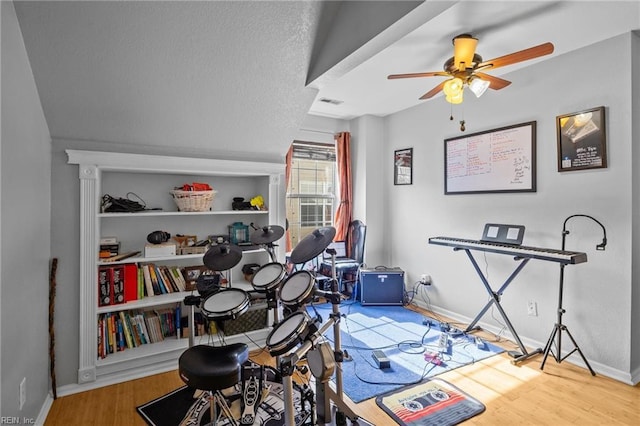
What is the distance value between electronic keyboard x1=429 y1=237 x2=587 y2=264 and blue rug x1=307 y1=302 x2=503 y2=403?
2.92ft

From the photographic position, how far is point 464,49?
225 cm

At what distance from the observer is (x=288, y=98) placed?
99.1 inches

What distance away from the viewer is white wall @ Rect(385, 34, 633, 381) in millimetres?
2430

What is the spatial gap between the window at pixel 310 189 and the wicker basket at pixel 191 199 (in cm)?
193

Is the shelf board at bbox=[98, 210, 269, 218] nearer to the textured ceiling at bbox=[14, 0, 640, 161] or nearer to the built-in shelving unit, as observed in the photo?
the built-in shelving unit

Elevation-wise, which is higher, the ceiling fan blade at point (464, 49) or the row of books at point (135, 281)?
the ceiling fan blade at point (464, 49)

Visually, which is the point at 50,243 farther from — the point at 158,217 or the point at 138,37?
the point at 138,37

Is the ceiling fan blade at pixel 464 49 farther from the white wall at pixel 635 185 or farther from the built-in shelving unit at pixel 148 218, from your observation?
the built-in shelving unit at pixel 148 218

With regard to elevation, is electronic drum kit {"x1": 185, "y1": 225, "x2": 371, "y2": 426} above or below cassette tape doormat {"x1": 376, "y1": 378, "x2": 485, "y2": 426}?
above

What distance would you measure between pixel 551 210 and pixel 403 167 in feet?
6.12

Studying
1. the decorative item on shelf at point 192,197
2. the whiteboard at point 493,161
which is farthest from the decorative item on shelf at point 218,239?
the whiteboard at point 493,161

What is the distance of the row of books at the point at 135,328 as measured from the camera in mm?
2436

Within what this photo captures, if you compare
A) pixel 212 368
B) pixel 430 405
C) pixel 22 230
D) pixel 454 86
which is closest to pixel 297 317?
pixel 212 368

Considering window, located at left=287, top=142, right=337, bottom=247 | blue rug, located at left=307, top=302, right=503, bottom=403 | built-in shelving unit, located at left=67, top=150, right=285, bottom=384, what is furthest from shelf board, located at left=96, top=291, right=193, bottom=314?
window, located at left=287, top=142, right=337, bottom=247
